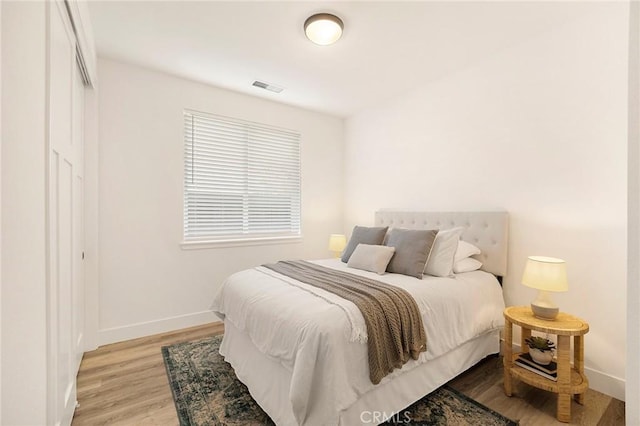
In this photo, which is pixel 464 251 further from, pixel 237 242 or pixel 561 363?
pixel 237 242

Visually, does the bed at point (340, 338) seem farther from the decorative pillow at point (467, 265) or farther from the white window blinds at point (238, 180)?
the white window blinds at point (238, 180)

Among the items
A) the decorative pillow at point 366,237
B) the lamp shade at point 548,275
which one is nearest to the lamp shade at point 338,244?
the decorative pillow at point 366,237

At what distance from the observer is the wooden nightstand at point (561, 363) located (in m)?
1.75

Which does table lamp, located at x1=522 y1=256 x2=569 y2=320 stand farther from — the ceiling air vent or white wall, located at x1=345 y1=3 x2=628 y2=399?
the ceiling air vent

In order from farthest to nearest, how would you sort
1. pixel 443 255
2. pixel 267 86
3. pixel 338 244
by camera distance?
pixel 338 244 < pixel 267 86 < pixel 443 255

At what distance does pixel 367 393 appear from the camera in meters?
1.59

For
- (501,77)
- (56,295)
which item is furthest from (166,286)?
(501,77)

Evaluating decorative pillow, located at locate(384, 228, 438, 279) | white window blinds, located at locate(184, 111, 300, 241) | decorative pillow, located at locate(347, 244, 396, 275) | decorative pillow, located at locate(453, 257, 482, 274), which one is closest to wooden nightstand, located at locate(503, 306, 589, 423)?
decorative pillow, located at locate(453, 257, 482, 274)

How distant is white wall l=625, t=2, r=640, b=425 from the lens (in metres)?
0.65

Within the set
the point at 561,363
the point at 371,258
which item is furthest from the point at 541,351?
the point at 371,258

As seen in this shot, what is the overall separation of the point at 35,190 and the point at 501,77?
3.30 m

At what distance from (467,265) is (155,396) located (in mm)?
2600

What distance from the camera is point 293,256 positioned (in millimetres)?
3969

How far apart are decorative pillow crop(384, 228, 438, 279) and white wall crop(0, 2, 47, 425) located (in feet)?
7.18
